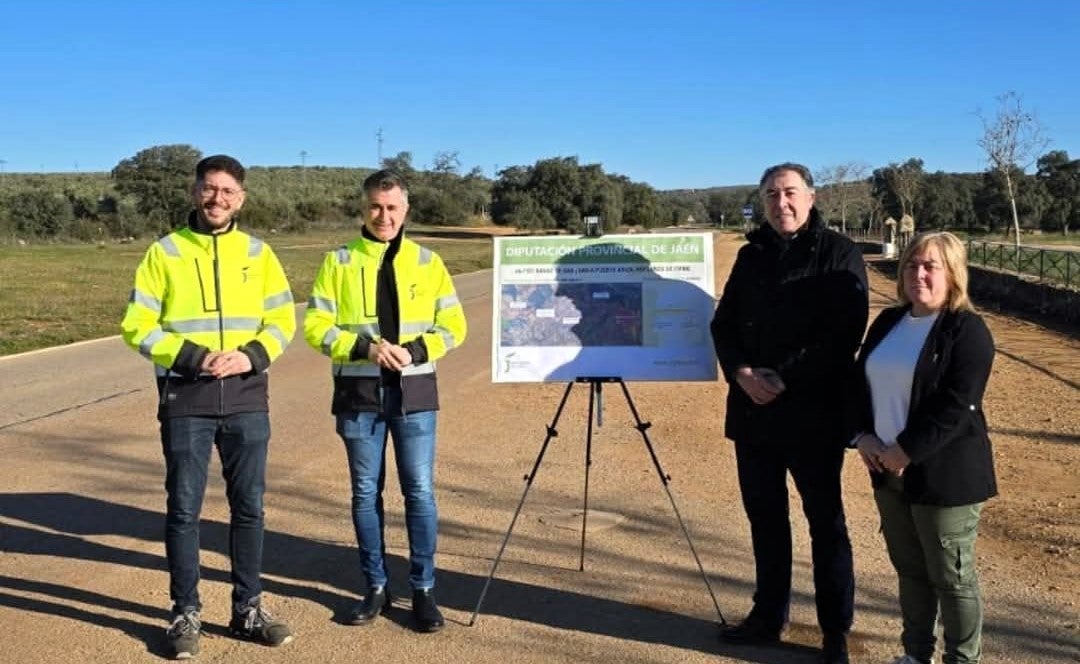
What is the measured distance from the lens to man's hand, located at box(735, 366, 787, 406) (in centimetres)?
393

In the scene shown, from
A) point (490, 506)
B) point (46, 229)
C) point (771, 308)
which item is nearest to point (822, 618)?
point (771, 308)

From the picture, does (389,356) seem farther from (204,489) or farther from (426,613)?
(426,613)

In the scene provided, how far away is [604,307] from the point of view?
489 cm

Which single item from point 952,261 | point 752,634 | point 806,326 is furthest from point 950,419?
point 752,634

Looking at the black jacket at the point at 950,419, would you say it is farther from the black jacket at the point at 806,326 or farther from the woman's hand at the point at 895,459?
the black jacket at the point at 806,326

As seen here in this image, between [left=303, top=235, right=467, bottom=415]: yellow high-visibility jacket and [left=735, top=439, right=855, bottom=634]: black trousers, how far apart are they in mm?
1457

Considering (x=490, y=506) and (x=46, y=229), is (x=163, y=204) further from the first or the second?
(x=490, y=506)

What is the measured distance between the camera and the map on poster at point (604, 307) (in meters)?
4.82

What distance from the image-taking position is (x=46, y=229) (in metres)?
61.2

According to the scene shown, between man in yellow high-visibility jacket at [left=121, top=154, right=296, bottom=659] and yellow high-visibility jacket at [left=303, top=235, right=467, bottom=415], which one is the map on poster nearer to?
yellow high-visibility jacket at [left=303, top=235, right=467, bottom=415]

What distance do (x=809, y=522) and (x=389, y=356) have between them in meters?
1.91

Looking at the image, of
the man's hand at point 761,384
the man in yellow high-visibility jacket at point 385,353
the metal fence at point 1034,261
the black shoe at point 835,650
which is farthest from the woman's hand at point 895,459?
the metal fence at point 1034,261

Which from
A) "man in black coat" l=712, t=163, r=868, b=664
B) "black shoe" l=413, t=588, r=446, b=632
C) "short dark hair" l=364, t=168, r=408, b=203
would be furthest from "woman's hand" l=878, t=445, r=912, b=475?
"short dark hair" l=364, t=168, r=408, b=203

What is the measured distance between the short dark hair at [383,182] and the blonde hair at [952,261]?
2.22 metres
